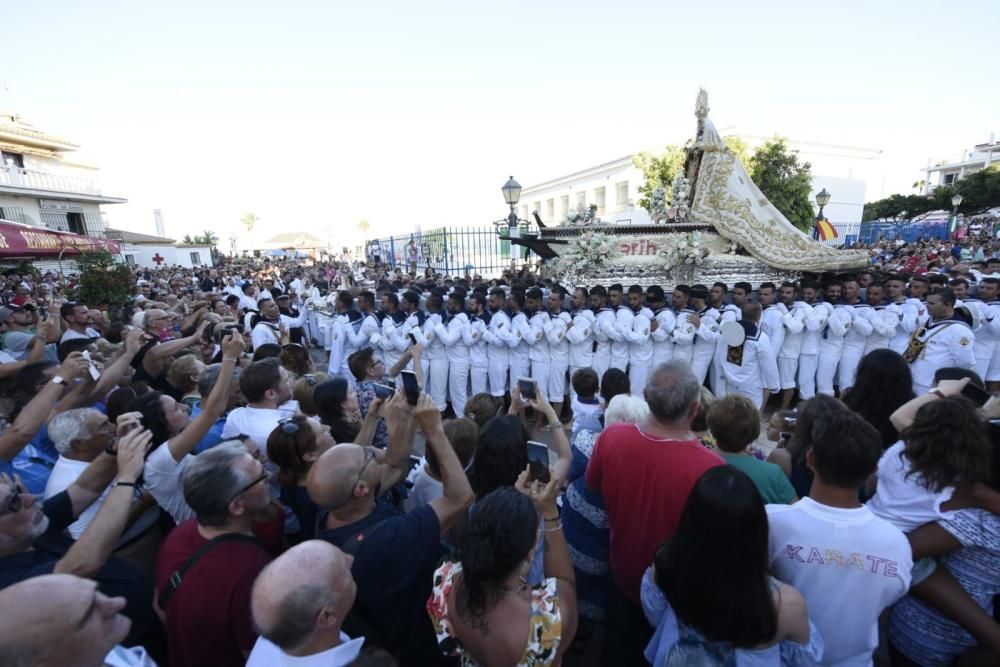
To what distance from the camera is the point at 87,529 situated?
5.65 feet

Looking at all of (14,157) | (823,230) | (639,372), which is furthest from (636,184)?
(14,157)

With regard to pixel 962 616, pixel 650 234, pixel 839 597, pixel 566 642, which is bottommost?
pixel 962 616

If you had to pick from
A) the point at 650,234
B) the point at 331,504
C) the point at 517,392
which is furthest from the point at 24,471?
the point at 650,234

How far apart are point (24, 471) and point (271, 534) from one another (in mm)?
1550

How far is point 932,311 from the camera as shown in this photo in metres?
5.23

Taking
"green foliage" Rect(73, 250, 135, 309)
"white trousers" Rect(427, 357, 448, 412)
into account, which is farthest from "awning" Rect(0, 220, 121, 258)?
"white trousers" Rect(427, 357, 448, 412)

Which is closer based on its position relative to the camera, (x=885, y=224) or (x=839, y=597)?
(x=839, y=597)

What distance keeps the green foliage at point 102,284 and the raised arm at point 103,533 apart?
8.22 meters

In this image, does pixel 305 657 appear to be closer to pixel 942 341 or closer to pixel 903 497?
pixel 903 497

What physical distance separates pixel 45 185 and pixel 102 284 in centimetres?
2457

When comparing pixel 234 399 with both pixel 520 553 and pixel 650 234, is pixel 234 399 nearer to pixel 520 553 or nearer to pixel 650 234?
pixel 520 553

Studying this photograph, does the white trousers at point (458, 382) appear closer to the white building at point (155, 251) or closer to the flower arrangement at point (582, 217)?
the flower arrangement at point (582, 217)

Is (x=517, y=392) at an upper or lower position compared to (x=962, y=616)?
upper

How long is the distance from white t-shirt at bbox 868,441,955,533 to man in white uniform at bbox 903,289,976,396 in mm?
3921
